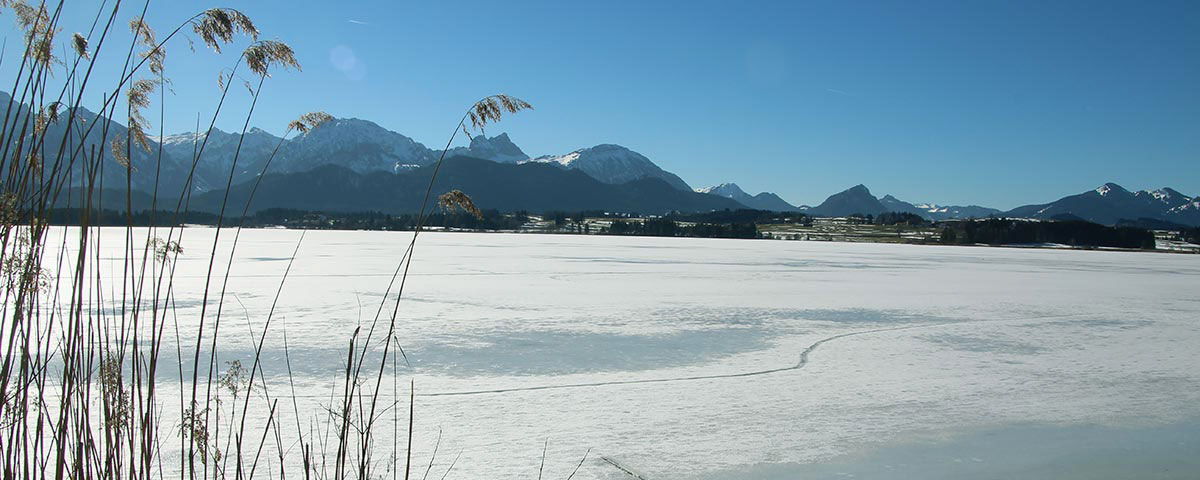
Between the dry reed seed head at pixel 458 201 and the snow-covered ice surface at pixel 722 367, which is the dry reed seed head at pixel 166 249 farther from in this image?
the snow-covered ice surface at pixel 722 367

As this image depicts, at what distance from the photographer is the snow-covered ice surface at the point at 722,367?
13.0 ft

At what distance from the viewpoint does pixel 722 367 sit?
6.07 metres

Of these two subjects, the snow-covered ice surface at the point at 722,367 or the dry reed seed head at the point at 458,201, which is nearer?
the dry reed seed head at the point at 458,201

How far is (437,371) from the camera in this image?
5.64 m

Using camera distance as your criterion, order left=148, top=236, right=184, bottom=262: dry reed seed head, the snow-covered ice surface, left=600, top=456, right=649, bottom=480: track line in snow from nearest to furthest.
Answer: left=148, top=236, right=184, bottom=262: dry reed seed head
left=600, top=456, right=649, bottom=480: track line in snow
the snow-covered ice surface

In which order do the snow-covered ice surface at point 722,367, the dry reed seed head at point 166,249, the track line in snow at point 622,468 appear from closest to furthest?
the dry reed seed head at point 166,249 < the track line in snow at point 622,468 < the snow-covered ice surface at point 722,367

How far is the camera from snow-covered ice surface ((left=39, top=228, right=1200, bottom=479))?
3.97 m

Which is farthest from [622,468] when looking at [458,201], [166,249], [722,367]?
[722,367]

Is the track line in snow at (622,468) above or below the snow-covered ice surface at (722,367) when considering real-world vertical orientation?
below

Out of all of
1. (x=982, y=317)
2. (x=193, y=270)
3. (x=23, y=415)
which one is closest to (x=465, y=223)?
(x=193, y=270)

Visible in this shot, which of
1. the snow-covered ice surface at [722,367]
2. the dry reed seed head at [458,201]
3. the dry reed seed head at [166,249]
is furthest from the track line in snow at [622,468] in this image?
the dry reed seed head at [166,249]

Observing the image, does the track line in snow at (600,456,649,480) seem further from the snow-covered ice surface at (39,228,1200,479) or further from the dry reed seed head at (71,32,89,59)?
the dry reed seed head at (71,32,89,59)

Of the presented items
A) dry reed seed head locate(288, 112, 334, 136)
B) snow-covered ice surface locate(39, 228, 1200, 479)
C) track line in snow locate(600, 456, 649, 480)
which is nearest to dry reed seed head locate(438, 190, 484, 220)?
dry reed seed head locate(288, 112, 334, 136)

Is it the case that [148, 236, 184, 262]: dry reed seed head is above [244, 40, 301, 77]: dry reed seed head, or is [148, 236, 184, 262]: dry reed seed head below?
below
